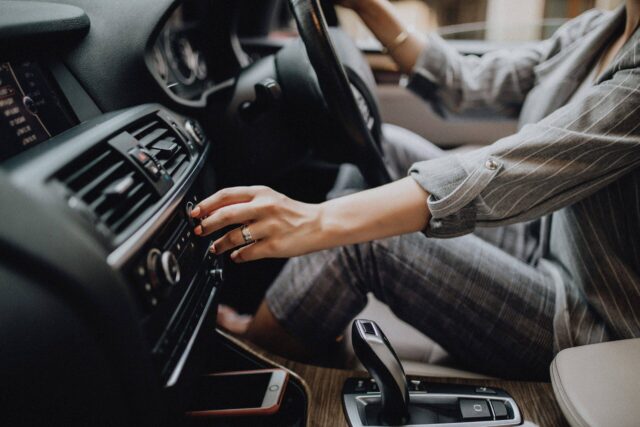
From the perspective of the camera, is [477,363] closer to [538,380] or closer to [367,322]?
[538,380]

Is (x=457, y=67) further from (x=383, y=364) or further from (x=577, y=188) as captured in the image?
(x=383, y=364)

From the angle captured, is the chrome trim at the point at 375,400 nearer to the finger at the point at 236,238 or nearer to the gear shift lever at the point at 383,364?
the gear shift lever at the point at 383,364

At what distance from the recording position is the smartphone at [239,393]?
673 millimetres

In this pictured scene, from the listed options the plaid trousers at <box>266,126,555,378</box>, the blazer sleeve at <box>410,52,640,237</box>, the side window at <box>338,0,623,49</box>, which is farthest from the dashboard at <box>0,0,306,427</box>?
the side window at <box>338,0,623,49</box>

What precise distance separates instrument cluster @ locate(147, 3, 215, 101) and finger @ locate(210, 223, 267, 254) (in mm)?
276

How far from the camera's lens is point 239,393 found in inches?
27.9

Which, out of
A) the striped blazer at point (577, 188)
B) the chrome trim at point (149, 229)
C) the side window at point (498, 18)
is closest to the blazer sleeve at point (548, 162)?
the striped blazer at point (577, 188)

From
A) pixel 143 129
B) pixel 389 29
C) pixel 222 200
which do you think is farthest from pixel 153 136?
pixel 389 29

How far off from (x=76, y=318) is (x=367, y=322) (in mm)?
330

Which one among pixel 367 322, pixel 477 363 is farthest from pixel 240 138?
pixel 477 363

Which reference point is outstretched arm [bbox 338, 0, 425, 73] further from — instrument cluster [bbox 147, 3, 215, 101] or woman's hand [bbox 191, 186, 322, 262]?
woman's hand [bbox 191, 186, 322, 262]

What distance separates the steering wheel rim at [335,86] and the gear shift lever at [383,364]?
0.28 meters

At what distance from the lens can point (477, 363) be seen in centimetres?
75

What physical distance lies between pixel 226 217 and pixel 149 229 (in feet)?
0.37
